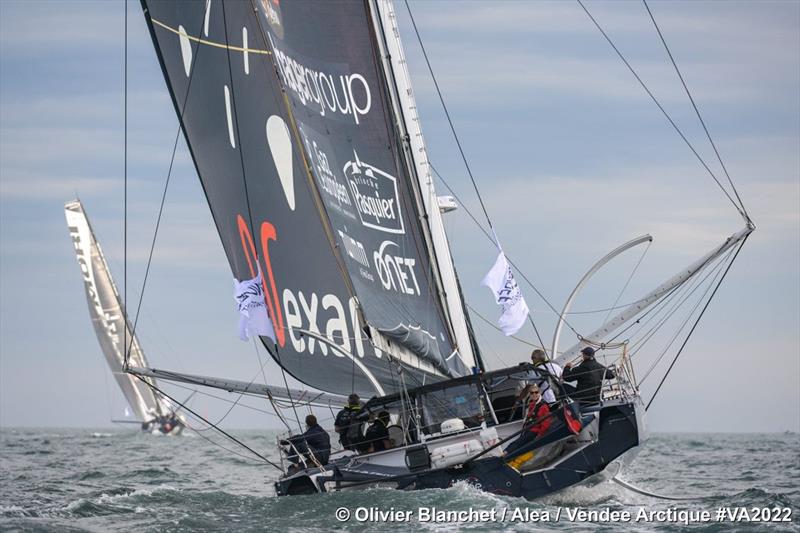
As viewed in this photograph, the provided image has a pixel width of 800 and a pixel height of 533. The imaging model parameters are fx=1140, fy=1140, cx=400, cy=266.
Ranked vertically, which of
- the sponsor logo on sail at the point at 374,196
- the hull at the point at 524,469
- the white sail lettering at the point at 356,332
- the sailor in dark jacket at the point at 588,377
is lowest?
the hull at the point at 524,469

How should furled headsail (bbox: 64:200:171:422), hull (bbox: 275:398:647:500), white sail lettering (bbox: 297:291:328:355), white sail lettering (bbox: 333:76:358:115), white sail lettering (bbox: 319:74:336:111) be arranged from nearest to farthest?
hull (bbox: 275:398:647:500) < white sail lettering (bbox: 297:291:328:355) < white sail lettering (bbox: 319:74:336:111) < white sail lettering (bbox: 333:76:358:115) < furled headsail (bbox: 64:200:171:422)

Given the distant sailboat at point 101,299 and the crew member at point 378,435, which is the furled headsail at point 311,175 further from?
the distant sailboat at point 101,299

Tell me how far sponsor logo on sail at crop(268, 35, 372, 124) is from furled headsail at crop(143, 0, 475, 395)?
0.8 inches

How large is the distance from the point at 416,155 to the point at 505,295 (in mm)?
2638

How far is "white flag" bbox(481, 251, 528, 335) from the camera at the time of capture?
17031 millimetres

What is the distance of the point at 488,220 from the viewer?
57.2 feet

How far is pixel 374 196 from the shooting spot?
1747 cm

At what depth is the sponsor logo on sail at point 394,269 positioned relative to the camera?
17062mm

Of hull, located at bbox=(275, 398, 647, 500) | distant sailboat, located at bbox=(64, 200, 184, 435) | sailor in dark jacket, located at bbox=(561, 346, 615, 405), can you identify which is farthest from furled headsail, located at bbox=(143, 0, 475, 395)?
distant sailboat, located at bbox=(64, 200, 184, 435)

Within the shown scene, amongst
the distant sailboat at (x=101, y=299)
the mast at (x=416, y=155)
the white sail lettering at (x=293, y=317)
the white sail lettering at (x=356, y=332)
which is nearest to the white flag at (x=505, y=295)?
the mast at (x=416, y=155)

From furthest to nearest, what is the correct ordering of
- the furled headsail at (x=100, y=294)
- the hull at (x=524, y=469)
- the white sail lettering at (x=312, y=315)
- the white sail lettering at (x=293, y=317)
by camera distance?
the furled headsail at (x=100, y=294)
the white sail lettering at (x=312, y=315)
the white sail lettering at (x=293, y=317)
the hull at (x=524, y=469)

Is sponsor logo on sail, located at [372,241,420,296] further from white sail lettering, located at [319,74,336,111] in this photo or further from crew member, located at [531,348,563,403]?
crew member, located at [531,348,563,403]

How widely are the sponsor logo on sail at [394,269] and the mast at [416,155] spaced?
1.43ft

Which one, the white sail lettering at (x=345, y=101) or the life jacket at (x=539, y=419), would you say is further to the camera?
the white sail lettering at (x=345, y=101)
